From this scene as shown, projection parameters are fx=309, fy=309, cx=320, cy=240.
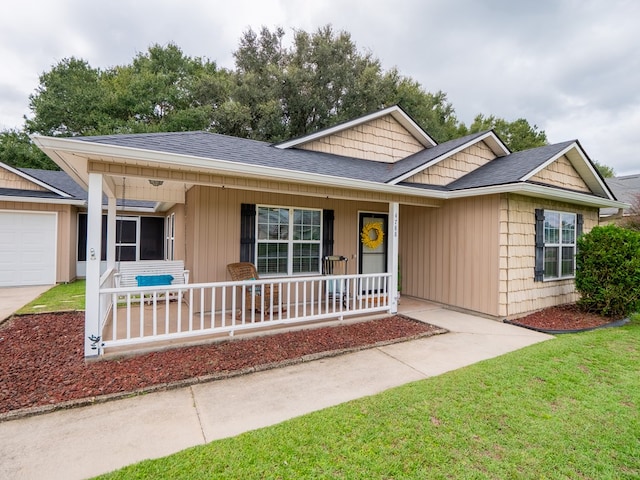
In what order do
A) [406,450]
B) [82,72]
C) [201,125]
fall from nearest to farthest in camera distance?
[406,450] → [201,125] → [82,72]

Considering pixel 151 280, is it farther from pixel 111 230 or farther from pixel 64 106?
pixel 64 106

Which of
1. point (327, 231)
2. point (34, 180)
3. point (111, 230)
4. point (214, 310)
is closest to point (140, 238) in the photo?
point (34, 180)

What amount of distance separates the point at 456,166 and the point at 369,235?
273 centimetres

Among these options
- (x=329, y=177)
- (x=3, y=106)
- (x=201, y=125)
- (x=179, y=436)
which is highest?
(x=3, y=106)

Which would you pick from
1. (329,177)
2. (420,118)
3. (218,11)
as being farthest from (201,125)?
(329,177)

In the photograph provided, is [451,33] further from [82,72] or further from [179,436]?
[82,72]

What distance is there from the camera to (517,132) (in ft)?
81.5

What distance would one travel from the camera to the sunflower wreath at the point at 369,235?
313 inches

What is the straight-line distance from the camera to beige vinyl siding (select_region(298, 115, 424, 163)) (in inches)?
335

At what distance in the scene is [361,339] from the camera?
199 inches

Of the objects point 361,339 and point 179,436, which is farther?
point 361,339

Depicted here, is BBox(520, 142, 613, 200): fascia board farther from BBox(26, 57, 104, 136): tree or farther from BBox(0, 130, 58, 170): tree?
BBox(0, 130, 58, 170): tree

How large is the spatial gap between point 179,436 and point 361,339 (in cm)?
307

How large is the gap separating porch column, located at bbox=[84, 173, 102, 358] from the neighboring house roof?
1891cm
